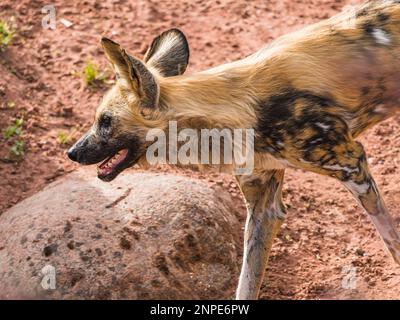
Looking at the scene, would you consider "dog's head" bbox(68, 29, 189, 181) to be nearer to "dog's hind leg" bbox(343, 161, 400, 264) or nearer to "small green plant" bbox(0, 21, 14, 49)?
"dog's hind leg" bbox(343, 161, 400, 264)

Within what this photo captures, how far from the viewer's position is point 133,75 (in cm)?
420

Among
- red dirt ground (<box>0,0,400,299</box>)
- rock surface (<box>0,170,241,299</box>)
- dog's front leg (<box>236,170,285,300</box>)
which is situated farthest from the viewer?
red dirt ground (<box>0,0,400,299</box>)

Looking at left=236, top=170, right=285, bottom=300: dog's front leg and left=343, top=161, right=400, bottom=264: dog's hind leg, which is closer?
left=343, top=161, right=400, bottom=264: dog's hind leg

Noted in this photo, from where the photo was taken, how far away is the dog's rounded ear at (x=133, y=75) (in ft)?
13.6

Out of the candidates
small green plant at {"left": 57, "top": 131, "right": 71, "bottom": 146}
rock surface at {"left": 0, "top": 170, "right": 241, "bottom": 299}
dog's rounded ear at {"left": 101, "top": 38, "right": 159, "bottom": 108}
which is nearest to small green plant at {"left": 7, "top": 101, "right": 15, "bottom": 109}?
small green plant at {"left": 57, "top": 131, "right": 71, "bottom": 146}

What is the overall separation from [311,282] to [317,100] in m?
1.18

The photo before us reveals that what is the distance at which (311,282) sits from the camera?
5.11m

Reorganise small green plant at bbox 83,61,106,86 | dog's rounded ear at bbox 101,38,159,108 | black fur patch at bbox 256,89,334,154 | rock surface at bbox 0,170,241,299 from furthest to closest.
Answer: small green plant at bbox 83,61,106,86
rock surface at bbox 0,170,241,299
black fur patch at bbox 256,89,334,154
dog's rounded ear at bbox 101,38,159,108

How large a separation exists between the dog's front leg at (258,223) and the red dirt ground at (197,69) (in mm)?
339

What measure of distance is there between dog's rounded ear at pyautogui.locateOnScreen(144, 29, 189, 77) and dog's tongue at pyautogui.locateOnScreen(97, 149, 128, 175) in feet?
1.45

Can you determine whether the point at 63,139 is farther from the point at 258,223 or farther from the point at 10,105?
the point at 258,223

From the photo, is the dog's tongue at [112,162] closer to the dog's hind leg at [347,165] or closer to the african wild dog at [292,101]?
the african wild dog at [292,101]

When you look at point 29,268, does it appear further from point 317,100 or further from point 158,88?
point 317,100

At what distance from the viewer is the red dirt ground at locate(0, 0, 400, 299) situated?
520 centimetres
